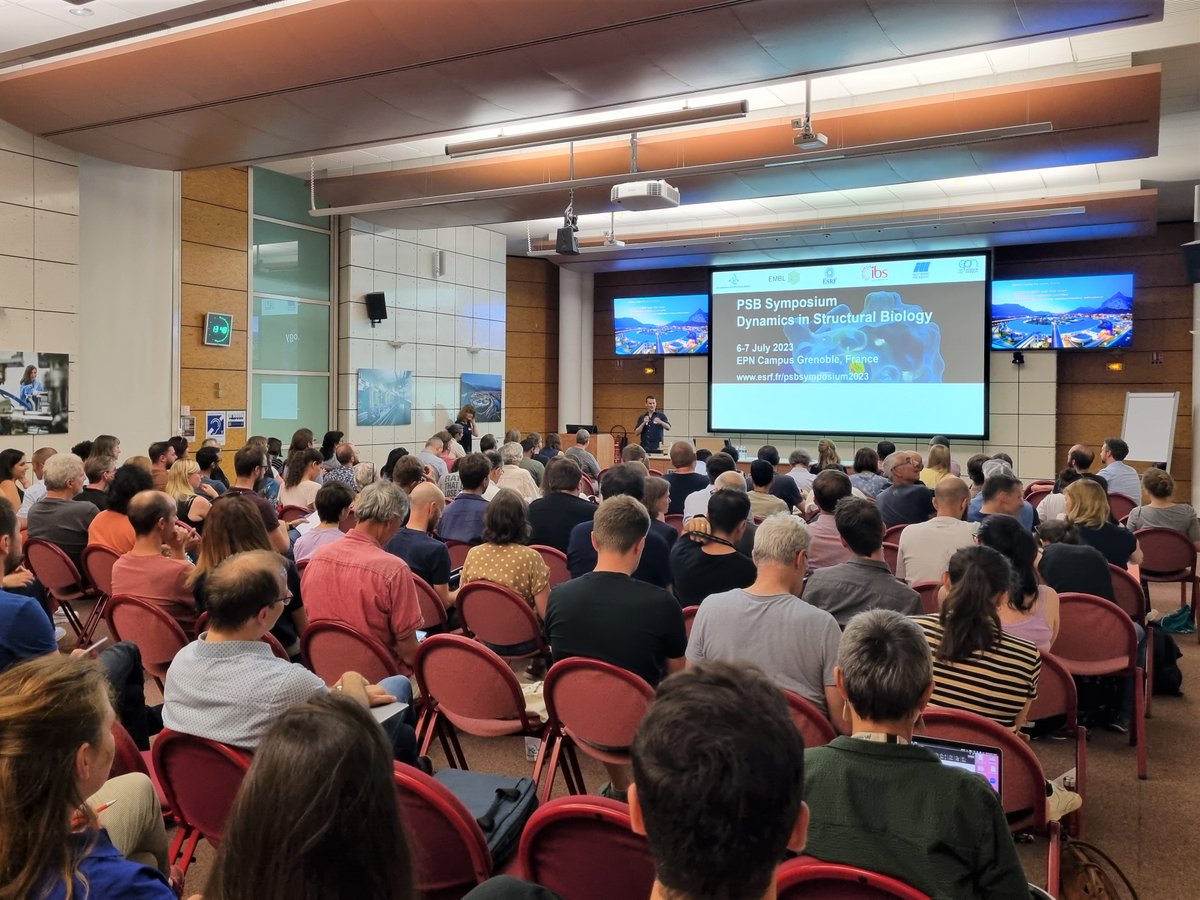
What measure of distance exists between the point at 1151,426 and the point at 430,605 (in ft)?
40.7

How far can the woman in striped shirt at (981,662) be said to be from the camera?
2805 mm

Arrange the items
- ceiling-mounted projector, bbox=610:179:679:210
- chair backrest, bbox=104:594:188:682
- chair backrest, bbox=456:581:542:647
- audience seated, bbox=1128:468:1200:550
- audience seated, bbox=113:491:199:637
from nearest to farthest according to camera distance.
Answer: chair backrest, bbox=104:594:188:682
audience seated, bbox=113:491:199:637
chair backrest, bbox=456:581:542:647
audience seated, bbox=1128:468:1200:550
ceiling-mounted projector, bbox=610:179:679:210

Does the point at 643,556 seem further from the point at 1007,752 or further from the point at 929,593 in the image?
the point at 1007,752

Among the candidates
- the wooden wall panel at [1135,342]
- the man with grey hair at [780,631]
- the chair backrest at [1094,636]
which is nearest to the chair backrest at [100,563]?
the man with grey hair at [780,631]

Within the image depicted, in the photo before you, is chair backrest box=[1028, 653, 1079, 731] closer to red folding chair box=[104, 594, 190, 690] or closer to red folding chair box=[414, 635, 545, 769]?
red folding chair box=[414, 635, 545, 769]

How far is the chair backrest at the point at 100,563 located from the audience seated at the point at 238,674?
2854 millimetres

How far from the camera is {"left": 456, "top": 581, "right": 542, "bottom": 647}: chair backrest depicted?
13.4ft

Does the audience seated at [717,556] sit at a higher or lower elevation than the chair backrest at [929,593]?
higher

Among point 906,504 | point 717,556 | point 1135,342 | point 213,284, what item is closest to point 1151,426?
point 1135,342

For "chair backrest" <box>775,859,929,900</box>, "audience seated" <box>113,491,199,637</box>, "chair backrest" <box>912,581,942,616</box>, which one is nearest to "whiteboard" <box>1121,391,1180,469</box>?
"chair backrest" <box>912,581,942,616</box>

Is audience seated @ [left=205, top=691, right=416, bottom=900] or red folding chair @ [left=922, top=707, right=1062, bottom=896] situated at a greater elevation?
audience seated @ [left=205, top=691, right=416, bottom=900]

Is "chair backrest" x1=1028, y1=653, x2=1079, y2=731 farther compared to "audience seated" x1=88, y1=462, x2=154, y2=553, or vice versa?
"audience seated" x1=88, y1=462, x2=154, y2=553

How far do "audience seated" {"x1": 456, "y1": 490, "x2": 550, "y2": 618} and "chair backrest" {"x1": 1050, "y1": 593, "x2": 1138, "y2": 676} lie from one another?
2.40 metres

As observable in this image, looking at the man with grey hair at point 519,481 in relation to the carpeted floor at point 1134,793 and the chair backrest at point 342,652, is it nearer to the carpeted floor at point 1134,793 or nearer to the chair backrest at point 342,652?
the carpeted floor at point 1134,793
